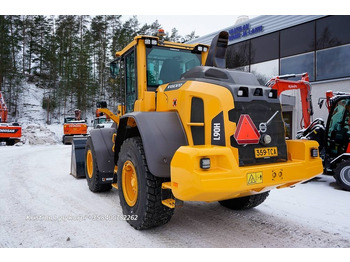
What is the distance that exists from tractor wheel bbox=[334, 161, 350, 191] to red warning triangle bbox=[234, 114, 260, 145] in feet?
13.2

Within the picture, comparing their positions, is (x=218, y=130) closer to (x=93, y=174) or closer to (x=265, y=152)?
(x=265, y=152)

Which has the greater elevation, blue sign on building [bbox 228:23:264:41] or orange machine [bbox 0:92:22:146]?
blue sign on building [bbox 228:23:264:41]

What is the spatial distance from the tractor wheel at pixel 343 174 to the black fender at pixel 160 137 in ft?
14.8

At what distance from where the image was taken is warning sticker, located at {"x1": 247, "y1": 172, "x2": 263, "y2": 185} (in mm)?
2900

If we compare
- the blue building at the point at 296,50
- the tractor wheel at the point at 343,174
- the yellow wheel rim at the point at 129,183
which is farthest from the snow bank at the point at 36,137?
the tractor wheel at the point at 343,174

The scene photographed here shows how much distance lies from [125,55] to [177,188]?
2.90m

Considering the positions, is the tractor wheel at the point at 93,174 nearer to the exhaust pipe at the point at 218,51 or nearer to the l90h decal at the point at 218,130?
the exhaust pipe at the point at 218,51

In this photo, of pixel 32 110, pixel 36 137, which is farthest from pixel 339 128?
pixel 32 110

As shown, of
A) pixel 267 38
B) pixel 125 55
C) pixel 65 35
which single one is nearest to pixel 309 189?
pixel 125 55

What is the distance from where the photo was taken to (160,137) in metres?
3.37

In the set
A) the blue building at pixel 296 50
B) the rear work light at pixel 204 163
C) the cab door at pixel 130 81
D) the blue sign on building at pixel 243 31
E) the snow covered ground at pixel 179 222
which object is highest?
the blue sign on building at pixel 243 31

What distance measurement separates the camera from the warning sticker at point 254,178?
2.90 m

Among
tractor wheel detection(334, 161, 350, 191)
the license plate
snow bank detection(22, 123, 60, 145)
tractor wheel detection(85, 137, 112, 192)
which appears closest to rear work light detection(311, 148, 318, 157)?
the license plate

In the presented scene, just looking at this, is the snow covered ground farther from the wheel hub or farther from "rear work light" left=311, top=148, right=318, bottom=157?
"rear work light" left=311, top=148, right=318, bottom=157
